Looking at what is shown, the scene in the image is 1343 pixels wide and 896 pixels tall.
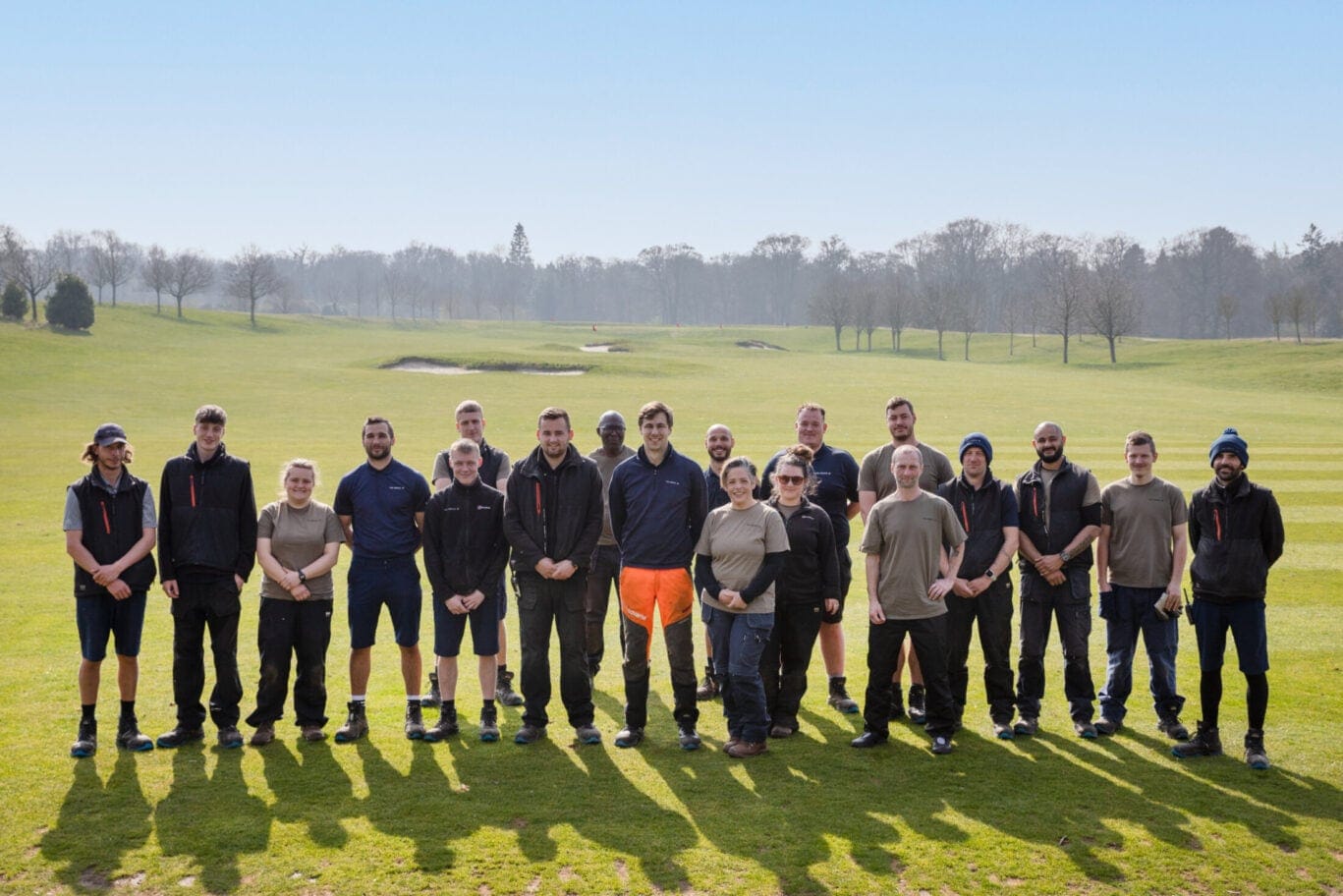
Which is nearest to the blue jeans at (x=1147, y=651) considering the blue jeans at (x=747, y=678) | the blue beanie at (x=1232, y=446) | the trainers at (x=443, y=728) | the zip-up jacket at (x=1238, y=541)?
the zip-up jacket at (x=1238, y=541)

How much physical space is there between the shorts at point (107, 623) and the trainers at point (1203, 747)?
7.39 m

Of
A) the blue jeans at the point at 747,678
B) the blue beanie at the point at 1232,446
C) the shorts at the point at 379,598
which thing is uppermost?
the blue beanie at the point at 1232,446

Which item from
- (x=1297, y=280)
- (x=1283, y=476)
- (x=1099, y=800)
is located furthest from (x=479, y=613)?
(x=1297, y=280)

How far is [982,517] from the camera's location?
8047mm

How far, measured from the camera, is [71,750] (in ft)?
23.9

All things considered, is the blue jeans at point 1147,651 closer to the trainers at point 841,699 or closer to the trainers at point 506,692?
the trainers at point 841,699

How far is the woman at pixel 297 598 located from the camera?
7.74 meters

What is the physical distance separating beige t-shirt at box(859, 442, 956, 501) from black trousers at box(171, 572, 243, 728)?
500cm

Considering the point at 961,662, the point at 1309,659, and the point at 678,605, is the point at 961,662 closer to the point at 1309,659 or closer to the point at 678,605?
the point at 678,605

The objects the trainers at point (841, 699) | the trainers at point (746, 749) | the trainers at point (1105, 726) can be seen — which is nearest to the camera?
the trainers at point (746, 749)

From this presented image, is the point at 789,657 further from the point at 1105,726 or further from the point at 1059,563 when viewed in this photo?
the point at 1105,726

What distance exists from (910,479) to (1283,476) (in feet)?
58.7

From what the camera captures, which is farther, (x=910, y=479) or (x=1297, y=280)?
(x=1297, y=280)

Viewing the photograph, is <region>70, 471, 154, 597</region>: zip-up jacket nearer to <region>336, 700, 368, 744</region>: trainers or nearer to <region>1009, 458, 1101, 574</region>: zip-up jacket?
<region>336, 700, 368, 744</region>: trainers
